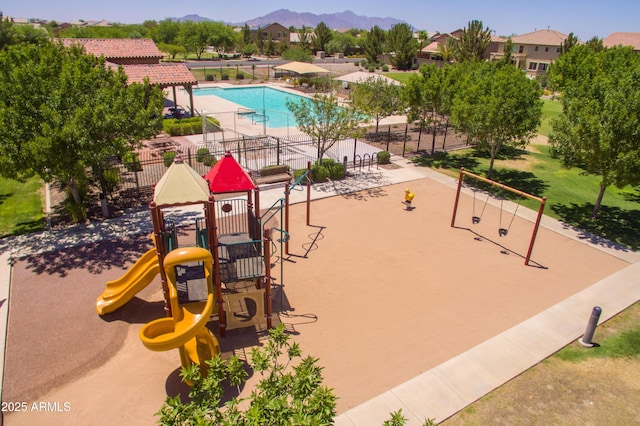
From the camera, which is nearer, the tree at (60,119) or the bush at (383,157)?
the tree at (60,119)

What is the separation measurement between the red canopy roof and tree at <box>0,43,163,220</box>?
5.34 metres

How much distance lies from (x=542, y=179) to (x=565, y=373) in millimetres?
16064

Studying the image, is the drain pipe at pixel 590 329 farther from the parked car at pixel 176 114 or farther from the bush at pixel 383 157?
the parked car at pixel 176 114

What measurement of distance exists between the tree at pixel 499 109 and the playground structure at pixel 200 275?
12723mm

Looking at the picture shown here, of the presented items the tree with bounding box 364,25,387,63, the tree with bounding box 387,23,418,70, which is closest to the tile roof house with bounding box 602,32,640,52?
the tree with bounding box 387,23,418,70

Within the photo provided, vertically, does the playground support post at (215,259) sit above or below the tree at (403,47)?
below

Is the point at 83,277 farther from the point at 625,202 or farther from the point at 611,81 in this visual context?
the point at 625,202

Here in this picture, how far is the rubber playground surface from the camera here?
9.48 meters

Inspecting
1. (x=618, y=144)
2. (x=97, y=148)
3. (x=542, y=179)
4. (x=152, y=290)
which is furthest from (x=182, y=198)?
(x=542, y=179)

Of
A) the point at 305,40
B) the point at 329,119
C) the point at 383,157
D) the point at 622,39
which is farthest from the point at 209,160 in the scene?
the point at 305,40

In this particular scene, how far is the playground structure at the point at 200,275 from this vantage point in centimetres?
931

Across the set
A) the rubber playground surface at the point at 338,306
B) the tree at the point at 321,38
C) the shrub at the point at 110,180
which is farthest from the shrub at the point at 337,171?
the tree at the point at 321,38

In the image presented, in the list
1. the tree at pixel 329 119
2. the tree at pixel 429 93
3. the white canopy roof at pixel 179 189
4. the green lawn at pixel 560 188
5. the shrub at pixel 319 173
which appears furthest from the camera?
the tree at pixel 429 93

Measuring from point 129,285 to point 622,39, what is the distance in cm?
8752
